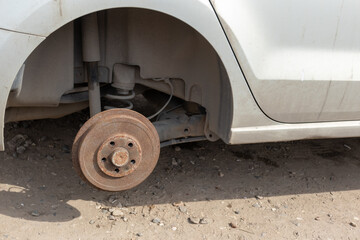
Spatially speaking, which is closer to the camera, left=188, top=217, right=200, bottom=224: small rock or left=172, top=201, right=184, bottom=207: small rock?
left=188, top=217, right=200, bottom=224: small rock

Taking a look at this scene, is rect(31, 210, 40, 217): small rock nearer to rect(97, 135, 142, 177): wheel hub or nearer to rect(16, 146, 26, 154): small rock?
rect(97, 135, 142, 177): wheel hub

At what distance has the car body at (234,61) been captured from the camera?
7.36ft

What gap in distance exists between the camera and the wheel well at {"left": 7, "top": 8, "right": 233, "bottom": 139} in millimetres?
2480

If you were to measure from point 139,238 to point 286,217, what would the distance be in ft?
3.11

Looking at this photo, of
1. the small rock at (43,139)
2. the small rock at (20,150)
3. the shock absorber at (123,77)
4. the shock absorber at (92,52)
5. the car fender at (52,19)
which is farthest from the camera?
the small rock at (43,139)

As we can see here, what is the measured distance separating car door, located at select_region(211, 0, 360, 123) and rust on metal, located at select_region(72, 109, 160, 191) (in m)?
0.65

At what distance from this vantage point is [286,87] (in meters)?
2.45

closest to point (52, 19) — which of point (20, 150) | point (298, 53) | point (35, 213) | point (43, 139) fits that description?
point (35, 213)

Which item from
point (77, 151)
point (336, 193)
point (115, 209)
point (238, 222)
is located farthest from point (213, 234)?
point (336, 193)

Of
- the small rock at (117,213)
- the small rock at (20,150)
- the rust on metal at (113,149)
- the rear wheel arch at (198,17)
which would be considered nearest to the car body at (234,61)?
the rear wheel arch at (198,17)

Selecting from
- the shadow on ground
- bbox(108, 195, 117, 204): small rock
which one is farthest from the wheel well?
bbox(108, 195, 117, 204): small rock

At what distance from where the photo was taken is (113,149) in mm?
2297

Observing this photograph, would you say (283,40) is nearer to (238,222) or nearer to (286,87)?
(286,87)

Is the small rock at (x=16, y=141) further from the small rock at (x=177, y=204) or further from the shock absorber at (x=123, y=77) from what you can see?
the small rock at (x=177, y=204)
